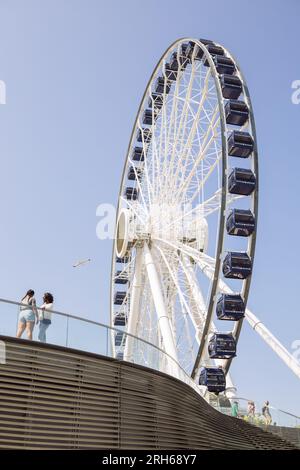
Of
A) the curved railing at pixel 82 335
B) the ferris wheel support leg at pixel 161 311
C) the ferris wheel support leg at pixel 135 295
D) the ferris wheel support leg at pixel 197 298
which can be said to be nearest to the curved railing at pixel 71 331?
the curved railing at pixel 82 335

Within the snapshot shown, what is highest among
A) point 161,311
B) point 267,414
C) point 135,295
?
point 135,295

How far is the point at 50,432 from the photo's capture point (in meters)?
10.2

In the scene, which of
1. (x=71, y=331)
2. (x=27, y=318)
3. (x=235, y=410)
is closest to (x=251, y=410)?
(x=235, y=410)

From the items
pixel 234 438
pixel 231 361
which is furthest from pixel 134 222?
pixel 234 438

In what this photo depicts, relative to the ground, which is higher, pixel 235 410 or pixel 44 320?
pixel 44 320

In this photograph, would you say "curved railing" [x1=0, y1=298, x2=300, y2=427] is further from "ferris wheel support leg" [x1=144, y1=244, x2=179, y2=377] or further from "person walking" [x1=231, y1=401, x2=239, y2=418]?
"ferris wheel support leg" [x1=144, y1=244, x2=179, y2=377]

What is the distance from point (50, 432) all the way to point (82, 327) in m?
2.31

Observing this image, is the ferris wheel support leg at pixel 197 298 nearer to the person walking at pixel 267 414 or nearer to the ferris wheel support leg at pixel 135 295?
the ferris wheel support leg at pixel 135 295

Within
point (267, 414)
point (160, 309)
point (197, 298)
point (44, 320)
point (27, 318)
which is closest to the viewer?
point (27, 318)

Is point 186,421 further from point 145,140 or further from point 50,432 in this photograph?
point 145,140

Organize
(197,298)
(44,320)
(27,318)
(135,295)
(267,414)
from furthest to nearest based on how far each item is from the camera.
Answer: (135,295), (197,298), (267,414), (44,320), (27,318)

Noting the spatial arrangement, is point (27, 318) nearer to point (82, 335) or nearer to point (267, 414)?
point (82, 335)

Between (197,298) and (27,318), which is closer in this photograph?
(27,318)

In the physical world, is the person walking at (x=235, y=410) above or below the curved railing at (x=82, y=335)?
below
